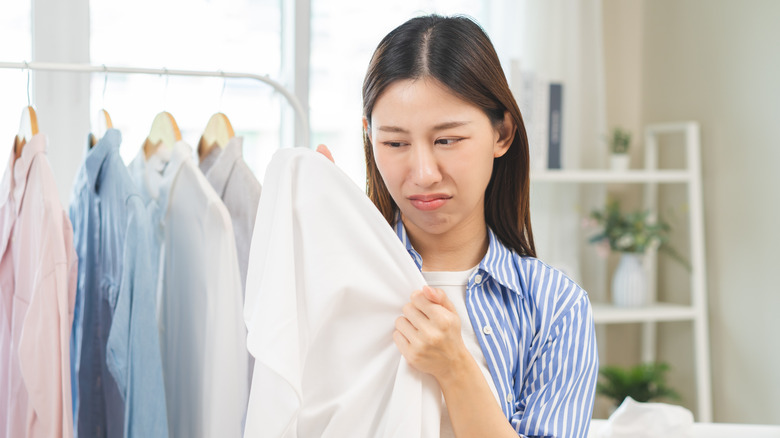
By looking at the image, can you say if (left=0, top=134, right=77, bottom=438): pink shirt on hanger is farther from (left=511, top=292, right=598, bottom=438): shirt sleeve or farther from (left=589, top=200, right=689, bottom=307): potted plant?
(left=589, top=200, right=689, bottom=307): potted plant

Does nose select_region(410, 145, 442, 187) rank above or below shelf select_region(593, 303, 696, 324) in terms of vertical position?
above

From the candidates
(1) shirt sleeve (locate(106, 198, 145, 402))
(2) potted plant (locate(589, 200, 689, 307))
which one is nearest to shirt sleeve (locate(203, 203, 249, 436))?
(1) shirt sleeve (locate(106, 198, 145, 402))

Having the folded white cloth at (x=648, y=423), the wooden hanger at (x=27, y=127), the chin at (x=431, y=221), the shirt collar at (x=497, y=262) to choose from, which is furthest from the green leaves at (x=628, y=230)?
the wooden hanger at (x=27, y=127)

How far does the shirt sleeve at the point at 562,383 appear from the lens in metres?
0.87

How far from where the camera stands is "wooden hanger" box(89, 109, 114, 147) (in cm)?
123

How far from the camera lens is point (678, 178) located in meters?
2.28

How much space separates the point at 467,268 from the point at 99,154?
0.61 meters

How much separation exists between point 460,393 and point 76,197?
732mm

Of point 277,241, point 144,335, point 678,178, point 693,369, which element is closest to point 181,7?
point 144,335

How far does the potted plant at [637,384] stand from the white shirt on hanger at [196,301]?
59.6 inches

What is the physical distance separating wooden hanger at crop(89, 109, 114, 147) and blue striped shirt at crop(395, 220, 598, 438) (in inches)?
24.9

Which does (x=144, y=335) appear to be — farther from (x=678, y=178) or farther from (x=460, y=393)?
(x=678, y=178)

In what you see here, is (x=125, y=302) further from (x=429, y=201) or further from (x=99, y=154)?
(x=429, y=201)

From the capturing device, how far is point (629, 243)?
7.52 feet
